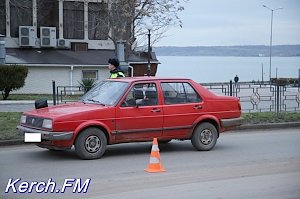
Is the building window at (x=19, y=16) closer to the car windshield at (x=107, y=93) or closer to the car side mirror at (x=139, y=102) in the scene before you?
the car windshield at (x=107, y=93)

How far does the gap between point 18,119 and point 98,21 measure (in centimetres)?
2286

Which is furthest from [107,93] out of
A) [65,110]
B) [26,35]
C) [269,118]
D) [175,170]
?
[26,35]

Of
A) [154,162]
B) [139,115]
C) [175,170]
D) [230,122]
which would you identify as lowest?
[175,170]

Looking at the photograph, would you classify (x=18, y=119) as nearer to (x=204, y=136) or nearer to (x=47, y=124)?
(x=47, y=124)

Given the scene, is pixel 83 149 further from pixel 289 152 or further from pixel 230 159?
pixel 289 152

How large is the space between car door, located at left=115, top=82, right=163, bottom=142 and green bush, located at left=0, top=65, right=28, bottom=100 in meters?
17.1

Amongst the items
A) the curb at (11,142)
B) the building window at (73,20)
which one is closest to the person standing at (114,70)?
the curb at (11,142)

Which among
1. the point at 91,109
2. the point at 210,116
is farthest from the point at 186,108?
the point at 91,109

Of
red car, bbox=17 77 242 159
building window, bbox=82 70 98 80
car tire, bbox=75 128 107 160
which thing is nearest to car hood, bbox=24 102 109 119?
red car, bbox=17 77 242 159

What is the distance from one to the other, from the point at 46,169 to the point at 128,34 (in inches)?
1044

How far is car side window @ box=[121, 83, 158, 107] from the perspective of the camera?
10719mm

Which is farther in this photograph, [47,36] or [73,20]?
[73,20]

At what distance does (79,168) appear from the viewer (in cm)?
934

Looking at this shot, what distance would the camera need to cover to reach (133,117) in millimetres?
10648
